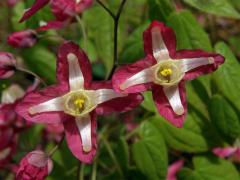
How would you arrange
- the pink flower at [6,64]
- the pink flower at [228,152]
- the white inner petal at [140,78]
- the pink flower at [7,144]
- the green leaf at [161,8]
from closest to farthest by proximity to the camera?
the white inner petal at [140,78] → the pink flower at [6,64] → the green leaf at [161,8] → the pink flower at [228,152] → the pink flower at [7,144]

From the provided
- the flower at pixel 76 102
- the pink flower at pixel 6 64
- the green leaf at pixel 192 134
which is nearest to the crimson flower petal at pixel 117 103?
the flower at pixel 76 102

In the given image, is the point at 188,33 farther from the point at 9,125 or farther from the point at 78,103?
the point at 9,125

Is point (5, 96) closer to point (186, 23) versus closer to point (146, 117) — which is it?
point (146, 117)

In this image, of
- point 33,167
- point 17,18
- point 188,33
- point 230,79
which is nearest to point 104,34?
point 17,18

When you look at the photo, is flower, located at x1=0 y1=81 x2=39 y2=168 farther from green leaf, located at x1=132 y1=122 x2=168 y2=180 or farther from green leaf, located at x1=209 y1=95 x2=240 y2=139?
green leaf, located at x1=209 y1=95 x2=240 y2=139

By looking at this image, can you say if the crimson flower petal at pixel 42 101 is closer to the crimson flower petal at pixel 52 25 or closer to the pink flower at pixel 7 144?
the crimson flower petal at pixel 52 25

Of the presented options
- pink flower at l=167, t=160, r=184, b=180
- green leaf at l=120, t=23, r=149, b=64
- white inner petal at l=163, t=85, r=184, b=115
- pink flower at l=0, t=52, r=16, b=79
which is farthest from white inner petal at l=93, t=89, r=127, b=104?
pink flower at l=167, t=160, r=184, b=180
